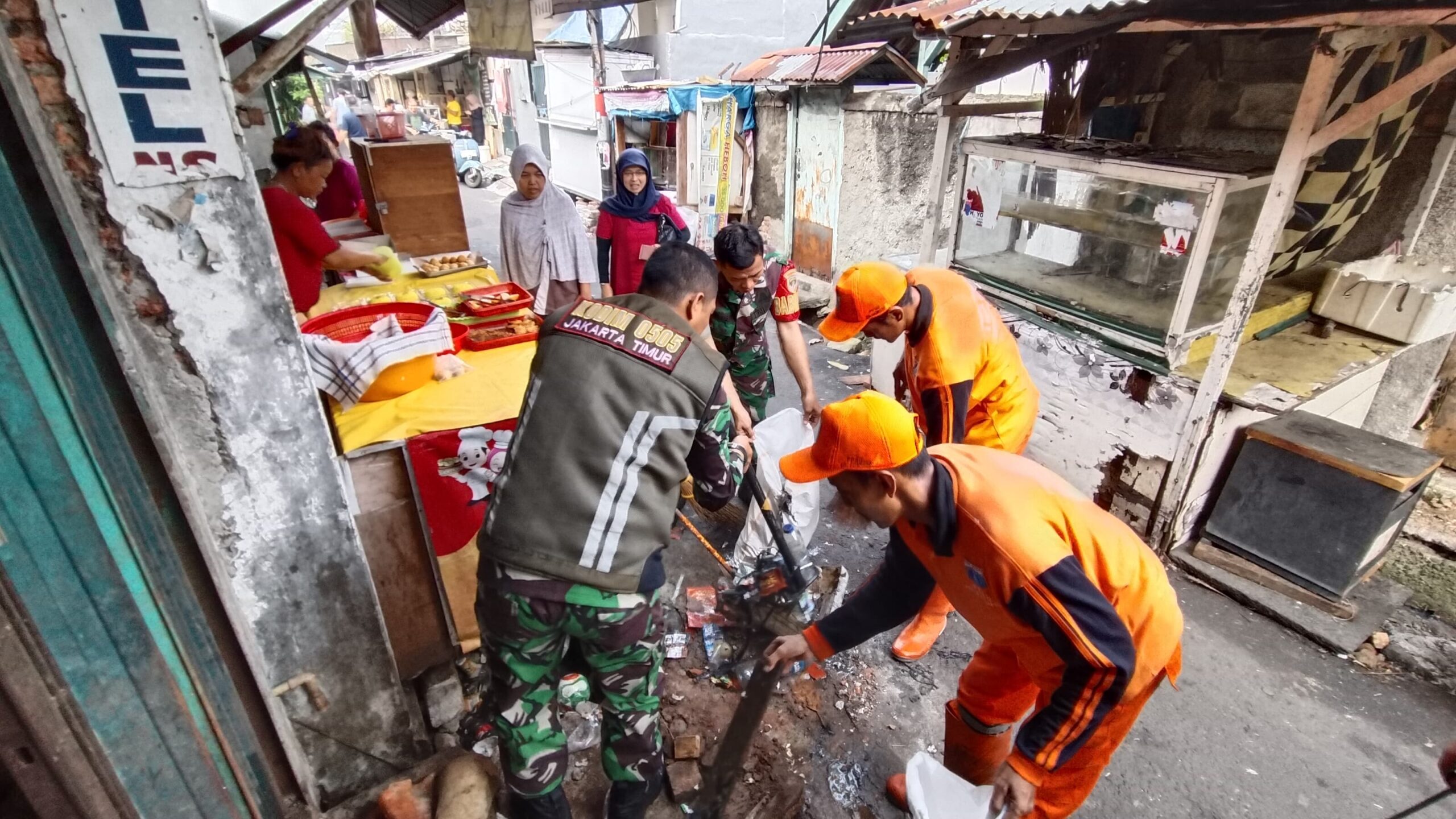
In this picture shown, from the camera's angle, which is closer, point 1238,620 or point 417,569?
point 417,569

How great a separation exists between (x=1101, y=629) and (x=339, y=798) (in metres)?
2.51

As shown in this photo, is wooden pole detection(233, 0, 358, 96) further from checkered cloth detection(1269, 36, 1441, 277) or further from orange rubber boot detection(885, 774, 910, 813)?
checkered cloth detection(1269, 36, 1441, 277)

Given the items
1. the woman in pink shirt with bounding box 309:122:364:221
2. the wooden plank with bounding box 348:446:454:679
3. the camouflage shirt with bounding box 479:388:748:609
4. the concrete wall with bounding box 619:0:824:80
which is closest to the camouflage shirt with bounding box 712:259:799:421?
the camouflage shirt with bounding box 479:388:748:609

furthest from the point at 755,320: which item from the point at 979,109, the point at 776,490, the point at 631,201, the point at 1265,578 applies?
the point at 1265,578

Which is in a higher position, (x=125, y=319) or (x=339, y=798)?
(x=125, y=319)

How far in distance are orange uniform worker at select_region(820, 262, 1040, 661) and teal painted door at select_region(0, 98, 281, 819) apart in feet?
7.48

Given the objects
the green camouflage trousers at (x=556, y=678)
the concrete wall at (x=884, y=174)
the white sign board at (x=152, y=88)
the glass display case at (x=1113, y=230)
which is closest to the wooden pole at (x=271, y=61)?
the white sign board at (x=152, y=88)

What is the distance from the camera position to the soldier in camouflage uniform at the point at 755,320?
3.36 metres

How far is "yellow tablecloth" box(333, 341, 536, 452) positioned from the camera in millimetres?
2326

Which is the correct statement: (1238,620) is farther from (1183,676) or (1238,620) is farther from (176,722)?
(176,722)

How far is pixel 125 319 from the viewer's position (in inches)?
63.7

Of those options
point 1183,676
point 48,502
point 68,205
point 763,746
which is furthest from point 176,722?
point 1183,676

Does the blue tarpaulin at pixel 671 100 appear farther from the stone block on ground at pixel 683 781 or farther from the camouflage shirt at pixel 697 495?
the stone block on ground at pixel 683 781

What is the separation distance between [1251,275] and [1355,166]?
139 cm
